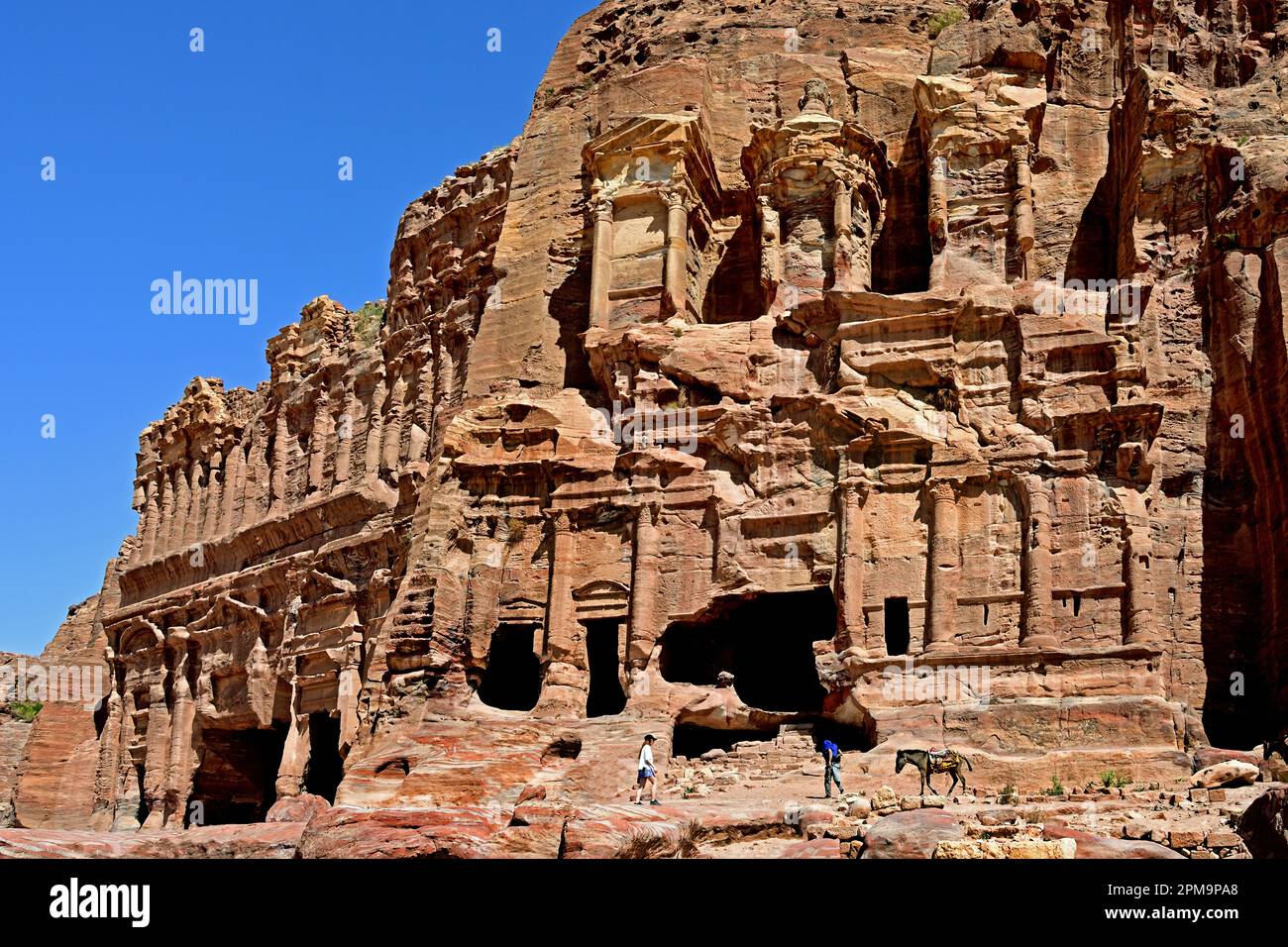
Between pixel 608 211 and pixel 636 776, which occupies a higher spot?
pixel 608 211

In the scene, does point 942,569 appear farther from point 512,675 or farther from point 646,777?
point 512,675

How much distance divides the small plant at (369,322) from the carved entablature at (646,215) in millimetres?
18200

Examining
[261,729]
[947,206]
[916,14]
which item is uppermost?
[916,14]

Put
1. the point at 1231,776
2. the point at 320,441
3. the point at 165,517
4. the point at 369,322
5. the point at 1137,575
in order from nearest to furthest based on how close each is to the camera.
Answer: the point at 1231,776
the point at 1137,575
the point at 320,441
the point at 369,322
the point at 165,517

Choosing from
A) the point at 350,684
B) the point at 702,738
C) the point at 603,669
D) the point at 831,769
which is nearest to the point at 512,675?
the point at 603,669

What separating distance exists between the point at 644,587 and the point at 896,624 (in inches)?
215

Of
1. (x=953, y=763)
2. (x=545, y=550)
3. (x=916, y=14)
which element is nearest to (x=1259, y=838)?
Answer: (x=953, y=763)

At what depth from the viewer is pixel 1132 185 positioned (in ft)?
119

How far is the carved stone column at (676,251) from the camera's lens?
3869cm

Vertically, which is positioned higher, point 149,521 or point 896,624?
point 149,521

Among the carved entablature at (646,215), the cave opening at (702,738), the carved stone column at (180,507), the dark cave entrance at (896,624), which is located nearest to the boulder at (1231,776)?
the dark cave entrance at (896,624)

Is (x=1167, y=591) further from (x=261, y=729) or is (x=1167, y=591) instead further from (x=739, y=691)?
(x=261, y=729)

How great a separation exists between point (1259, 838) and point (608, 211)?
2562 cm

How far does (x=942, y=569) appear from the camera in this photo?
108 ft
